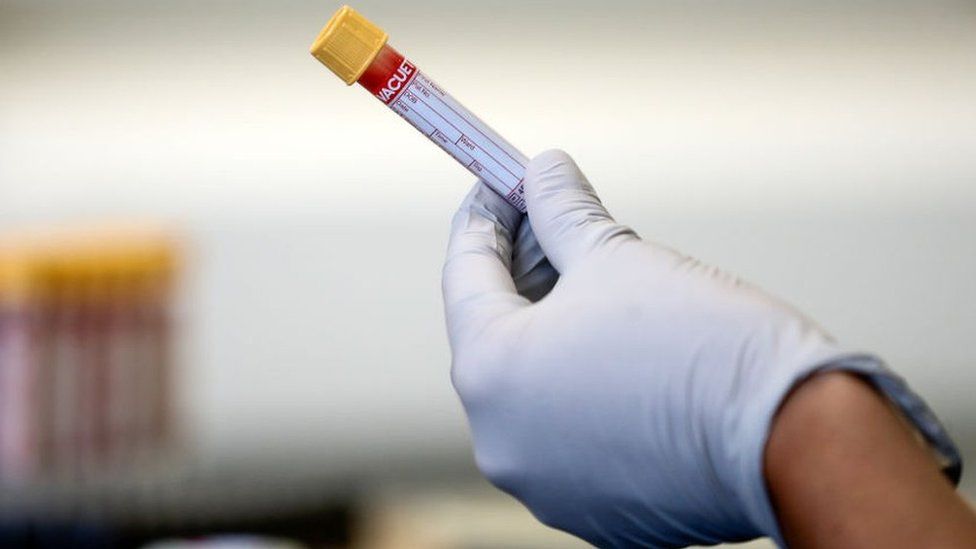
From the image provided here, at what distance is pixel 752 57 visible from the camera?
240 centimetres

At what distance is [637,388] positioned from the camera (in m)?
0.58

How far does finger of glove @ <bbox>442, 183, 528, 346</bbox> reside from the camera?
2.19 ft

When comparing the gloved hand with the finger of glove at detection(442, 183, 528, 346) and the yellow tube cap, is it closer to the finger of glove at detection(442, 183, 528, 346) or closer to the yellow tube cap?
the finger of glove at detection(442, 183, 528, 346)

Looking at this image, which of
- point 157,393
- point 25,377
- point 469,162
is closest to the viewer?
point 469,162

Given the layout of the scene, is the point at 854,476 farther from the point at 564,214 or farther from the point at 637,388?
the point at 564,214

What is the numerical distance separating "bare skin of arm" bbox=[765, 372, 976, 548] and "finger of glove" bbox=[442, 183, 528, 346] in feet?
0.65

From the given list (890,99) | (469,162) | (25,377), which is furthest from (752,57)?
(469,162)

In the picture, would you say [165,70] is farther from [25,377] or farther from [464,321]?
[464,321]

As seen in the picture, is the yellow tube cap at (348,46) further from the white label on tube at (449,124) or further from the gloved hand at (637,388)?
the gloved hand at (637,388)

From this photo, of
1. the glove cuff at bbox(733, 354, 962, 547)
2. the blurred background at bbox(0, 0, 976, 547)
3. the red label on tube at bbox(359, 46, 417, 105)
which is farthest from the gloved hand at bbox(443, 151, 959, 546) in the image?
the blurred background at bbox(0, 0, 976, 547)

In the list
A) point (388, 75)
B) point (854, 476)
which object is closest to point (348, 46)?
point (388, 75)

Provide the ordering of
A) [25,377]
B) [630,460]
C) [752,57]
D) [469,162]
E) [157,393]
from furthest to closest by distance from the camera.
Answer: [752,57]
[157,393]
[25,377]
[469,162]
[630,460]

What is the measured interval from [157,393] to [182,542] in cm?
24

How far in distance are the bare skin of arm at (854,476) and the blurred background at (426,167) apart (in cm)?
177
